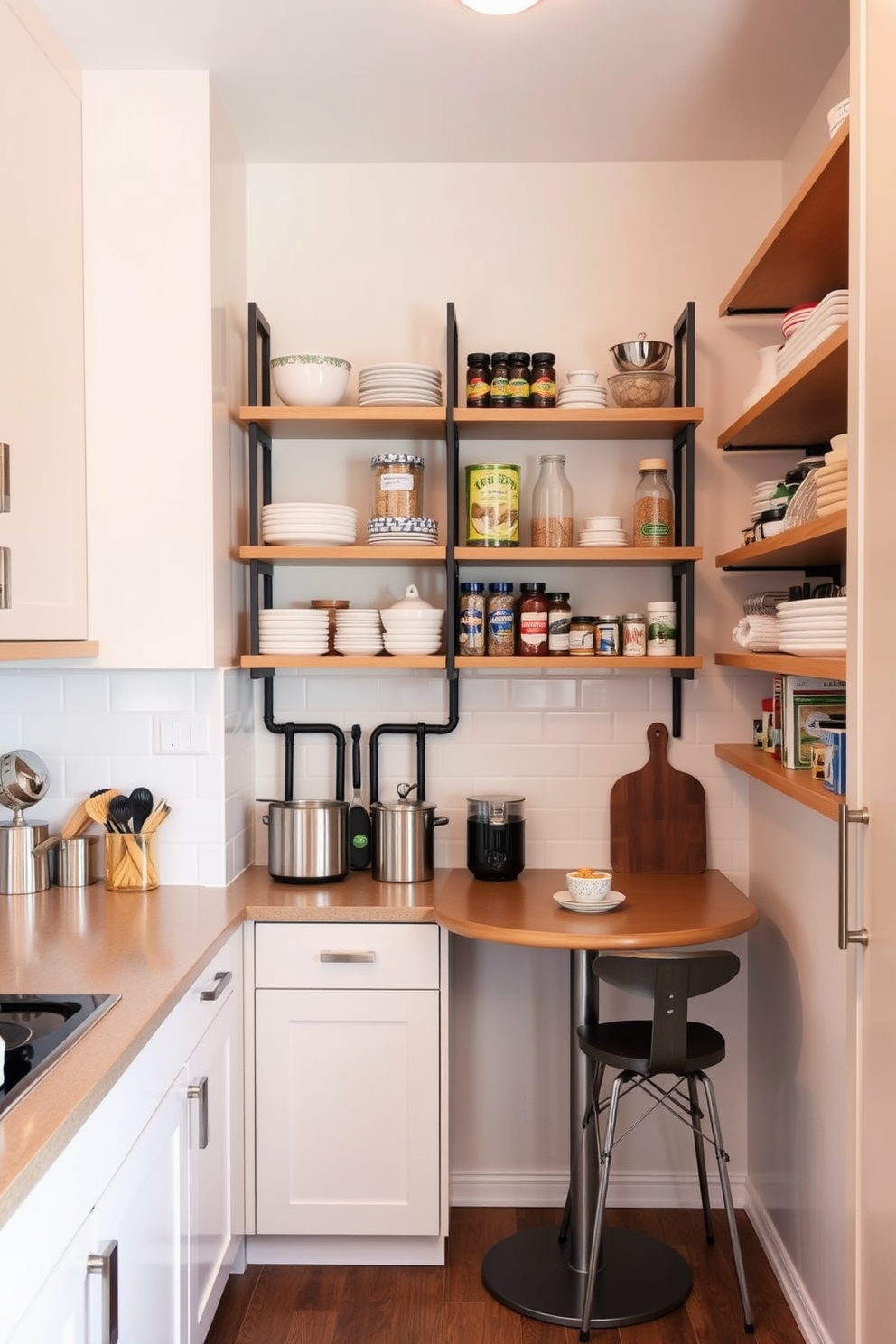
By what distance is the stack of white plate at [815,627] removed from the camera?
6.51 ft

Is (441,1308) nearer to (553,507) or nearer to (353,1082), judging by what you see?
(353,1082)

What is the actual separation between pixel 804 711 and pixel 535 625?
712mm

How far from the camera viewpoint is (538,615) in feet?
9.33

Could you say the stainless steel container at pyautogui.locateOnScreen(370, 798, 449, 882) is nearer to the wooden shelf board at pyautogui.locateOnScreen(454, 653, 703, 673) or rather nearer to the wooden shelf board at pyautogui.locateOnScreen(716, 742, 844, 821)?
the wooden shelf board at pyautogui.locateOnScreen(454, 653, 703, 673)

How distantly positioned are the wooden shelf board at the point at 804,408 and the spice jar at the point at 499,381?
544 mm

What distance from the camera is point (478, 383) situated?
9.29ft

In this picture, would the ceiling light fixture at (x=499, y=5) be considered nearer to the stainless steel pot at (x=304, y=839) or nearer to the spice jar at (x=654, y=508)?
the spice jar at (x=654, y=508)

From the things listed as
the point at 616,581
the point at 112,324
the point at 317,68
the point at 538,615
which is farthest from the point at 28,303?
the point at 616,581

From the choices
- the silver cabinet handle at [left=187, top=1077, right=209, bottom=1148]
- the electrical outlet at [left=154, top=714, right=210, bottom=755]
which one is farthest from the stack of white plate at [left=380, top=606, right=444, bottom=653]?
the silver cabinet handle at [left=187, top=1077, right=209, bottom=1148]

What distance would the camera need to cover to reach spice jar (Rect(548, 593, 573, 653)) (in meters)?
2.84

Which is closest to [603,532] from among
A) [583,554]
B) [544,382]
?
[583,554]

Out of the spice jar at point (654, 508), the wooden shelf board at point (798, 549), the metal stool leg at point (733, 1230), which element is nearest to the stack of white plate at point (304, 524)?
the spice jar at point (654, 508)

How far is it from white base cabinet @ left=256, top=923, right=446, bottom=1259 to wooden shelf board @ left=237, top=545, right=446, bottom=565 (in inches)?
34.3

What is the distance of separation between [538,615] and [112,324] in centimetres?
120
